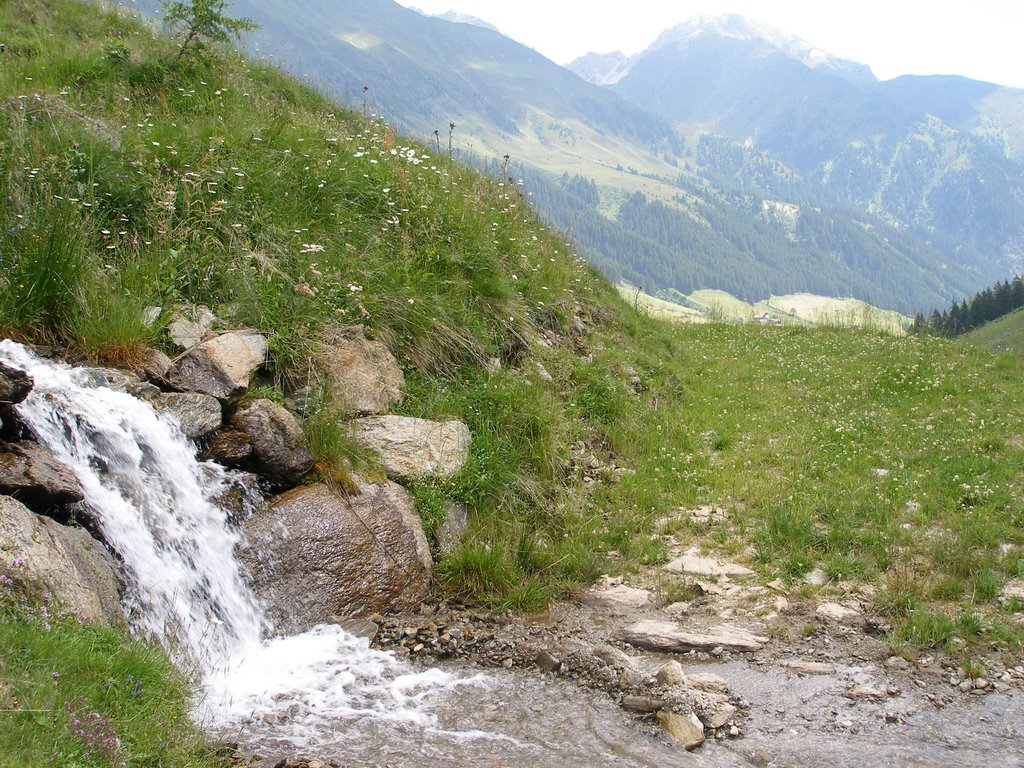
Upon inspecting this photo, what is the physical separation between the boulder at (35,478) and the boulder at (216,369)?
183 cm

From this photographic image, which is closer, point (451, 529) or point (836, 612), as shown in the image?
point (836, 612)

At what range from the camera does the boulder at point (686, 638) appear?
6.57 metres

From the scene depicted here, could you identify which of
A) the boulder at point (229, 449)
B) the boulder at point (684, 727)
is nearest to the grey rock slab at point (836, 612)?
the boulder at point (684, 727)

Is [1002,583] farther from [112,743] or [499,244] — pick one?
[499,244]

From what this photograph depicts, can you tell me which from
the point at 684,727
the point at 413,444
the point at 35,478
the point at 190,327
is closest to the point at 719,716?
the point at 684,727

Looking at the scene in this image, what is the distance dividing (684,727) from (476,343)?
6316mm

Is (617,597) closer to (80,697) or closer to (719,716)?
(719,716)

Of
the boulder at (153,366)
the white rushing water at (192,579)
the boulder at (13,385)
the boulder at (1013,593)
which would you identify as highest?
the boulder at (1013,593)

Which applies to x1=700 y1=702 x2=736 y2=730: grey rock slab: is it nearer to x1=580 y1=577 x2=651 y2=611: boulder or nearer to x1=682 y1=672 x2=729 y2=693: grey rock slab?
x1=682 y1=672 x2=729 y2=693: grey rock slab

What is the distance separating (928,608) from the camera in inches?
267

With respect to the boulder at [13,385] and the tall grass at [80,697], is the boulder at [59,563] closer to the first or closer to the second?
the tall grass at [80,697]

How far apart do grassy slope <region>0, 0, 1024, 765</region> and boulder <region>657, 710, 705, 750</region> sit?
7.40 feet

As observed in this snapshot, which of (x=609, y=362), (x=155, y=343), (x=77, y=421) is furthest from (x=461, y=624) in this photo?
(x=609, y=362)

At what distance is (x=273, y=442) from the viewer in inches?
286
